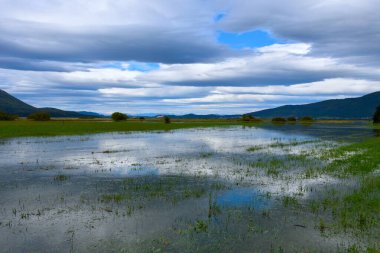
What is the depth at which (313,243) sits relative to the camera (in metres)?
10.2

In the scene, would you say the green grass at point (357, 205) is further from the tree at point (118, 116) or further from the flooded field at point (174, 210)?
the tree at point (118, 116)

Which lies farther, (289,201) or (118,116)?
(118,116)

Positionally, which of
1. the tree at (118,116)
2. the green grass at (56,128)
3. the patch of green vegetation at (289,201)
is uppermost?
the tree at (118,116)

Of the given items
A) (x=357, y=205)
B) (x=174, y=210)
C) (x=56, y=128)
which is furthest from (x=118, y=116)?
(x=357, y=205)

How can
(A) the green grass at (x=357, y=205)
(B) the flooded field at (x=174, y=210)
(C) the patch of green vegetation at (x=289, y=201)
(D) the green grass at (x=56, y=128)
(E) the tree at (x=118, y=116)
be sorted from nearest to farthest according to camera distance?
(B) the flooded field at (x=174, y=210) → (A) the green grass at (x=357, y=205) → (C) the patch of green vegetation at (x=289, y=201) → (D) the green grass at (x=56, y=128) → (E) the tree at (x=118, y=116)

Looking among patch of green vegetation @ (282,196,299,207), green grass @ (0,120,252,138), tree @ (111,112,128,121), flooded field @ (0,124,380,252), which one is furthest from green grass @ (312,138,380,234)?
tree @ (111,112,128,121)

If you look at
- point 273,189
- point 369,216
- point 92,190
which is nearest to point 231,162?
point 273,189

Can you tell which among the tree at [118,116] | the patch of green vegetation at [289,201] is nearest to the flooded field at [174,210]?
the patch of green vegetation at [289,201]

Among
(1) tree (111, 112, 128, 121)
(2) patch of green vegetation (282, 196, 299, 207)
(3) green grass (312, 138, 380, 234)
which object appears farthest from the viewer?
(1) tree (111, 112, 128, 121)

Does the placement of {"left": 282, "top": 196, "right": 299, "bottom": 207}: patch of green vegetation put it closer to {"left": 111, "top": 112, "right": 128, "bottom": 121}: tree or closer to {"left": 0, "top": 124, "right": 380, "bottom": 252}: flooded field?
{"left": 0, "top": 124, "right": 380, "bottom": 252}: flooded field

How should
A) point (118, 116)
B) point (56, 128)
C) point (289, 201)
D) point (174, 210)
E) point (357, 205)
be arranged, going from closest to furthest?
1. point (174, 210)
2. point (357, 205)
3. point (289, 201)
4. point (56, 128)
5. point (118, 116)

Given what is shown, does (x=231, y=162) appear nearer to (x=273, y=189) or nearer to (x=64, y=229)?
(x=273, y=189)

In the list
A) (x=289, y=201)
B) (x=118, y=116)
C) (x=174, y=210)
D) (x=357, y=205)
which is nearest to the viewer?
(x=174, y=210)

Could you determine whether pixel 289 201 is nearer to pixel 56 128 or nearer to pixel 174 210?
pixel 174 210
